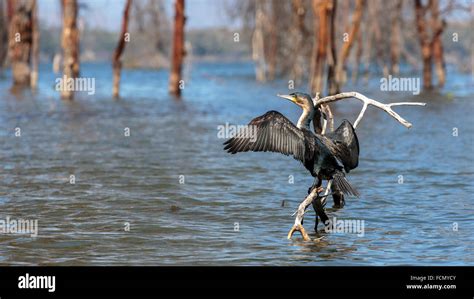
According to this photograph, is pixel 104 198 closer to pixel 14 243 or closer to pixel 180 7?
pixel 14 243

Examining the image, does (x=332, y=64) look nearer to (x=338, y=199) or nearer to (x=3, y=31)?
(x=338, y=199)

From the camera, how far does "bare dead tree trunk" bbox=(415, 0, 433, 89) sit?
4075cm

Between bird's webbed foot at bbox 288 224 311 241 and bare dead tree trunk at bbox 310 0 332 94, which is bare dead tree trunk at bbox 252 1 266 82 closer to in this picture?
bare dead tree trunk at bbox 310 0 332 94

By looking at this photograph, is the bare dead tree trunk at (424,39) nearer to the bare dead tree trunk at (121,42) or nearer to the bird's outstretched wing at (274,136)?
the bare dead tree trunk at (121,42)

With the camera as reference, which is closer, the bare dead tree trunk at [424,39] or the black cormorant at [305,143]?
the black cormorant at [305,143]

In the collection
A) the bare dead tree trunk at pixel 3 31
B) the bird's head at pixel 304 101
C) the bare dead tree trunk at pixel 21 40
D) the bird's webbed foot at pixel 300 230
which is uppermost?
the bare dead tree trunk at pixel 3 31

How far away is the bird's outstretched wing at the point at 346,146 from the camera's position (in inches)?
424

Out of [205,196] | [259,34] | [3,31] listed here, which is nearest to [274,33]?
[259,34]

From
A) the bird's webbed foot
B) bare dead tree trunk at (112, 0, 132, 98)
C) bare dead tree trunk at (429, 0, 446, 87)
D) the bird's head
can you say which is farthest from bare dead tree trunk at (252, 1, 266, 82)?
the bird's head

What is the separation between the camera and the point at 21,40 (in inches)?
1736

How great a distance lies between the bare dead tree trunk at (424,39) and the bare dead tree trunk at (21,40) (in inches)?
611

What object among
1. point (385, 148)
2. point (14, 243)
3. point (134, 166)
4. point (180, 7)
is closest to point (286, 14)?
point (180, 7)

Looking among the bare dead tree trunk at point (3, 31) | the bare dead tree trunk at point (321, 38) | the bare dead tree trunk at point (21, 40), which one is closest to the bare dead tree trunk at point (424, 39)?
the bare dead tree trunk at point (321, 38)
